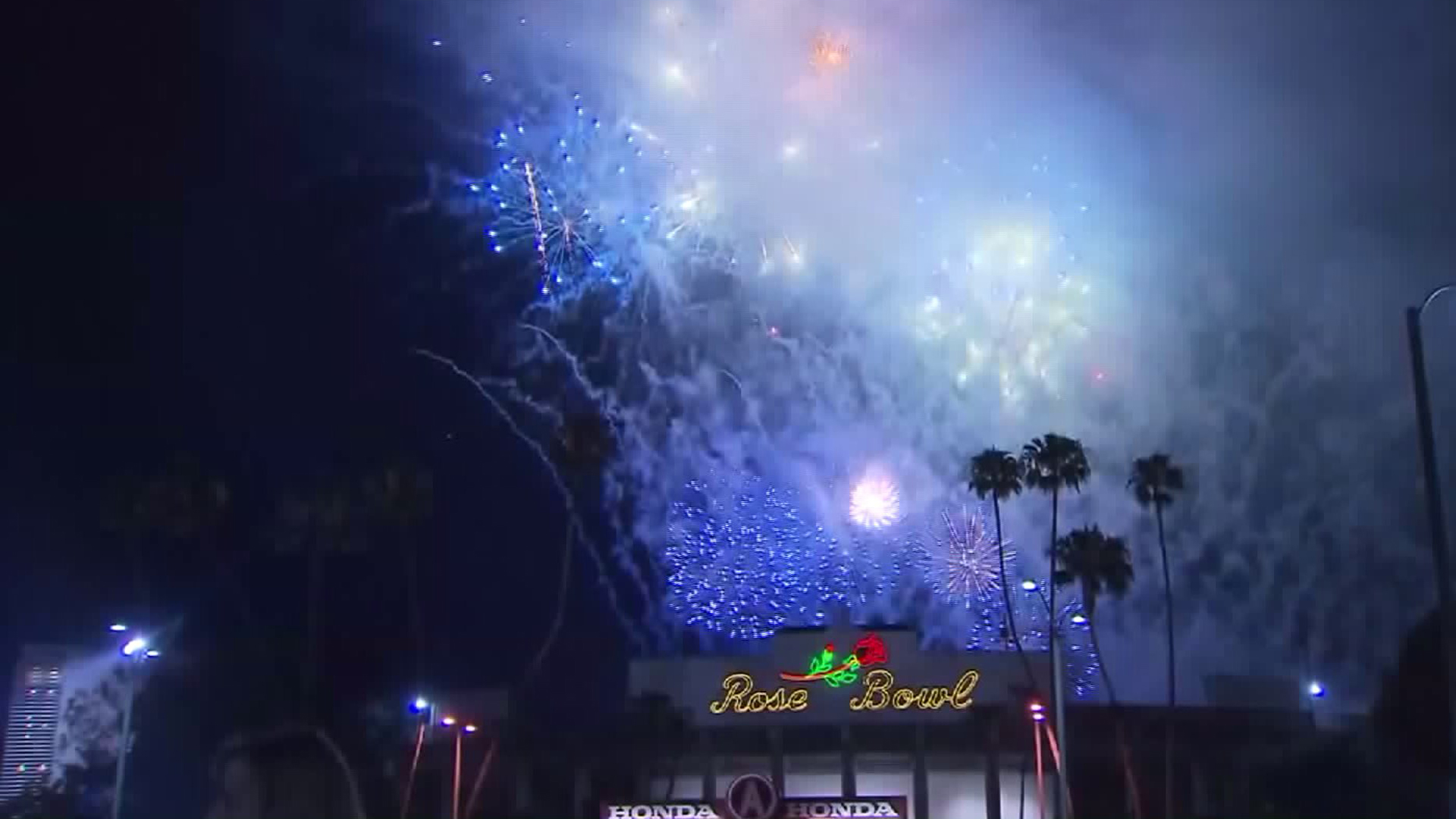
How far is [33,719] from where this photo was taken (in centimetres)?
6084

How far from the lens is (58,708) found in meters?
62.3

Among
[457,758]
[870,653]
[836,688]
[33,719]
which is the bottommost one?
[457,758]

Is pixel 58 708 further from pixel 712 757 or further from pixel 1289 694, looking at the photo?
pixel 1289 694

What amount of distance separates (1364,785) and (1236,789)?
584cm

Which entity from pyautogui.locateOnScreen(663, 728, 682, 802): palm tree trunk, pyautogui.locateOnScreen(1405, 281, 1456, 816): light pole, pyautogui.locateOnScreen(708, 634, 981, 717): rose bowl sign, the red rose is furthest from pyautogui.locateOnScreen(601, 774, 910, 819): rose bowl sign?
the red rose

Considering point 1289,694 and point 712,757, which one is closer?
point 712,757

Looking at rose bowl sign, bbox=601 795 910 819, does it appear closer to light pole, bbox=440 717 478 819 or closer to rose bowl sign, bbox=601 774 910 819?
rose bowl sign, bbox=601 774 910 819

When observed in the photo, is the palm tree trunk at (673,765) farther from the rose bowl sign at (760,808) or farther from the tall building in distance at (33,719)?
the rose bowl sign at (760,808)

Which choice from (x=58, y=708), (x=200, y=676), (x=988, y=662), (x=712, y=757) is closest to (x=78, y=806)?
(x=58, y=708)

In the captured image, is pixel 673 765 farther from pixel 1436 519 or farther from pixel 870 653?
pixel 1436 519

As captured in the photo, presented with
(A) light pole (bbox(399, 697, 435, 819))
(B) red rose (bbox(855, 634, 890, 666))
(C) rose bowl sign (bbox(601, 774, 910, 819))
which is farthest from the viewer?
(B) red rose (bbox(855, 634, 890, 666))

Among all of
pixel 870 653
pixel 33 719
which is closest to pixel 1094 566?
pixel 870 653

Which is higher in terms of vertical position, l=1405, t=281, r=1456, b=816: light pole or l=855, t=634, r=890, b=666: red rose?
l=855, t=634, r=890, b=666: red rose

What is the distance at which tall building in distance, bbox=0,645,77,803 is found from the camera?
59.6m
